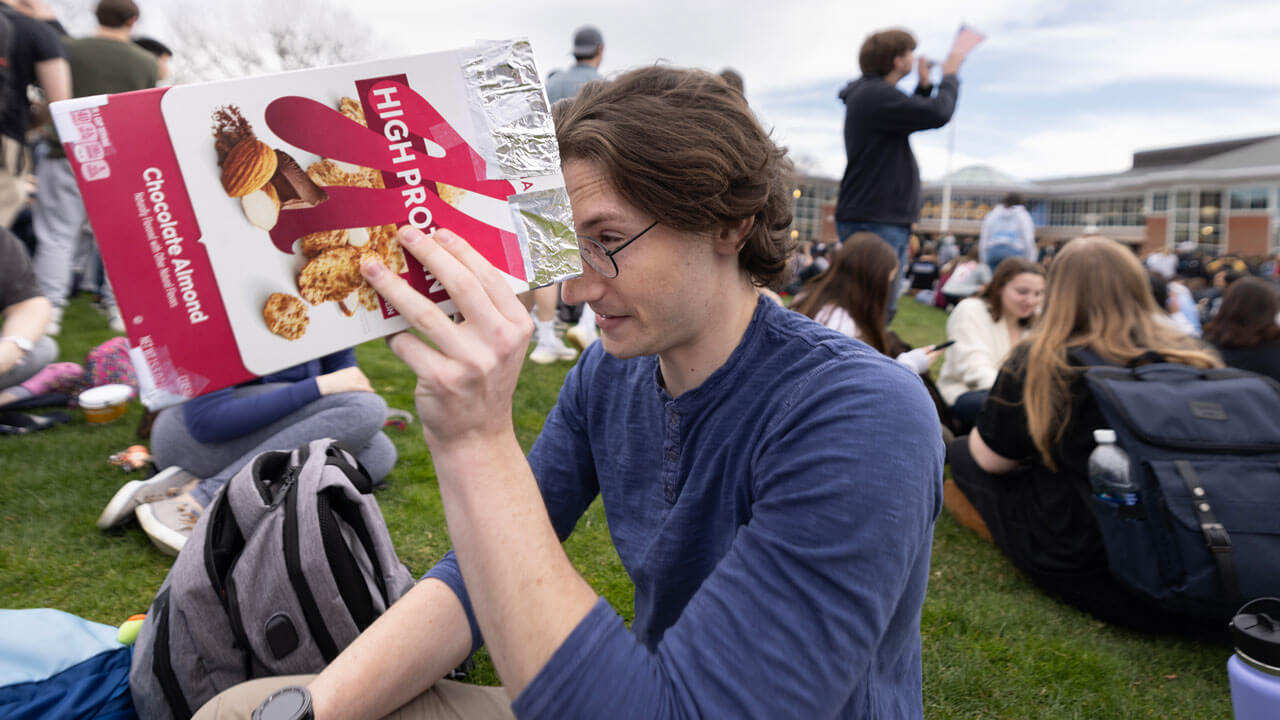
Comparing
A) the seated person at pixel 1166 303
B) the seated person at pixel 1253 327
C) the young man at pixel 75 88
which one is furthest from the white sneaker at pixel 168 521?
the seated person at pixel 1253 327

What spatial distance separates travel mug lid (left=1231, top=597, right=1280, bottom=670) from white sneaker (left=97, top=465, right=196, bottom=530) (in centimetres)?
350

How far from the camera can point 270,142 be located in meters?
0.94

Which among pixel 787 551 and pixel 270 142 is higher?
pixel 270 142

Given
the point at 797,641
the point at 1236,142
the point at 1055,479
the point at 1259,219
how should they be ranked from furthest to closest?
the point at 1236,142 < the point at 1259,219 < the point at 1055,479 < the point at 797,641

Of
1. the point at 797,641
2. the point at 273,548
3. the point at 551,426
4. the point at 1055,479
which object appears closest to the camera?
the point at 797,641

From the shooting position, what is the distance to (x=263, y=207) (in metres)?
0.94

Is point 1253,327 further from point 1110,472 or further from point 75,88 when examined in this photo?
point 75,88

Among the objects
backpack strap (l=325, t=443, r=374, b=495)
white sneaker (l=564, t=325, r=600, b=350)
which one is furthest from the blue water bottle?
white sneaker (l=564, t=325, r=600, b=350)

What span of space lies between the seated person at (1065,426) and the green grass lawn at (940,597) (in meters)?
0.16

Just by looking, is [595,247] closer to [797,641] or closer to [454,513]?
[454,513]

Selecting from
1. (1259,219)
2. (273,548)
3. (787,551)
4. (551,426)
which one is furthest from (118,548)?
(1259,219)

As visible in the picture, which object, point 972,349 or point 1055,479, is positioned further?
point 972,349

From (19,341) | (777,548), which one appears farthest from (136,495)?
(777,548)

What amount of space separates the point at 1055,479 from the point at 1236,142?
7425cm
